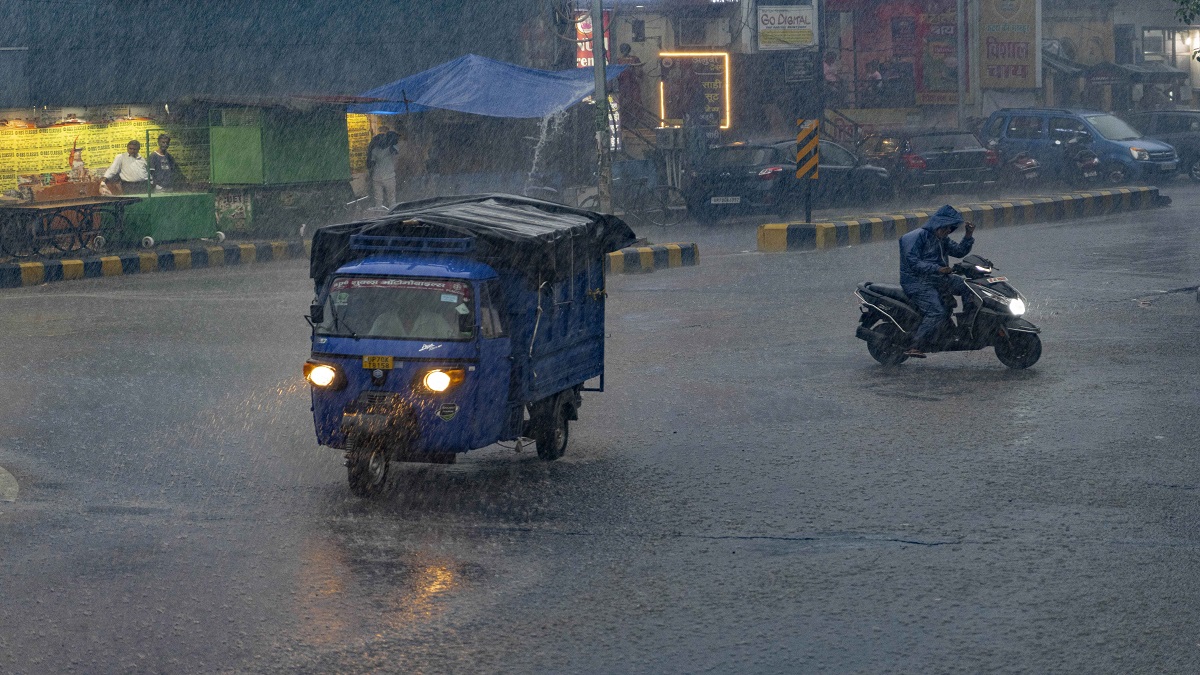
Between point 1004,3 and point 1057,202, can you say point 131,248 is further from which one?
point 1004,3

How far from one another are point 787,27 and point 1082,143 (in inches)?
292

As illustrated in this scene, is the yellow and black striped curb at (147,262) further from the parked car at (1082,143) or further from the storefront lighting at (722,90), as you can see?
the parked car at (1082,143)

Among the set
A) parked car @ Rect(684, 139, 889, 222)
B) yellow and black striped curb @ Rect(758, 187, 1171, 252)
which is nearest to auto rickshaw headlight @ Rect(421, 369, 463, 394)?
yellow and black striped curb @ Rect(758, 187, 1171, 252)

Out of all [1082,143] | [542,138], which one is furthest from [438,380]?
[1082,143]

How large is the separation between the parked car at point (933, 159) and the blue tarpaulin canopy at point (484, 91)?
243 inches

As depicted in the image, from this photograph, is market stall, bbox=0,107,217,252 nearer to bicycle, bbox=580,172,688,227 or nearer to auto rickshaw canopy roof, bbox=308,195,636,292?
bicycle, bbox=580,172,688,227

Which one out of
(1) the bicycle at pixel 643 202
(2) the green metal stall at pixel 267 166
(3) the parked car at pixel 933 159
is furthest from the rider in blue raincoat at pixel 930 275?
(3) the parked car at pixel 933 159

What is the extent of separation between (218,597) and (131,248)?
17248mm

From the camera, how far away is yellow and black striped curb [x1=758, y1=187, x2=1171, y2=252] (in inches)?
842

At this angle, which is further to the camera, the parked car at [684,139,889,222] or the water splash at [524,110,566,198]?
the water splash at [524,110,566,198]

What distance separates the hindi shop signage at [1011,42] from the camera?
1501 inches

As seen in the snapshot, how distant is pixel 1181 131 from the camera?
33.4m

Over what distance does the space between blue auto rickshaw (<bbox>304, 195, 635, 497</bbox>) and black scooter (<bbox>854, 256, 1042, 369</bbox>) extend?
3.70 metres

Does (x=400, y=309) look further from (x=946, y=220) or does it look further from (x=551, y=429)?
(x=946, y=220)
